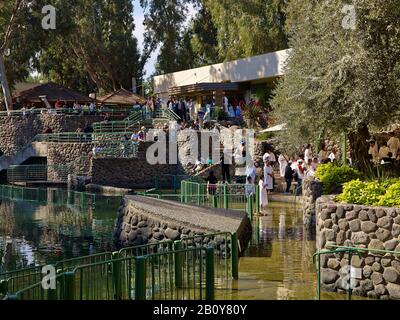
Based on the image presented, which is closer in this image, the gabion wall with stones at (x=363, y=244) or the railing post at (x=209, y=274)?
the railing post at (x=209, y=274)

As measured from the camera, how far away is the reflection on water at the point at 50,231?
17.5 metres

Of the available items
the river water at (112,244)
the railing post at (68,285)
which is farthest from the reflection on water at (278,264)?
the railing post at (68,285)

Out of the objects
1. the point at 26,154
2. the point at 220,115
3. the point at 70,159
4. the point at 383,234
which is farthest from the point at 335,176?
the point at 26,154

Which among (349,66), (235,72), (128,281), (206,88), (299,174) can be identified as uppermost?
(235,72)

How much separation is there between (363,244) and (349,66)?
7.08m

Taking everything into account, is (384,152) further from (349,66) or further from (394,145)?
(349,66)

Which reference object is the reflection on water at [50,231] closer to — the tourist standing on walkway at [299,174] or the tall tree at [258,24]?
the tourist standing on walkway at [299,174]

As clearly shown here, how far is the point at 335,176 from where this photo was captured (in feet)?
62.5

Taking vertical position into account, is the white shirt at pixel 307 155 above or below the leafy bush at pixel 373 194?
above

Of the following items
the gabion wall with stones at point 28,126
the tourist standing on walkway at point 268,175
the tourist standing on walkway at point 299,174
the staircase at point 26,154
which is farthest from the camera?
the gabion wall with stones at point 28,126

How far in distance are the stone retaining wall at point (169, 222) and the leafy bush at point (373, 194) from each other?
9.97ft

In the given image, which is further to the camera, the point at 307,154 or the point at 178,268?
the point at 307,154

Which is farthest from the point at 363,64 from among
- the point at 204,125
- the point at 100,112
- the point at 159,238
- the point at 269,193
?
the point at 100,112

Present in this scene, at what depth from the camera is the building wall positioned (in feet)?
149
